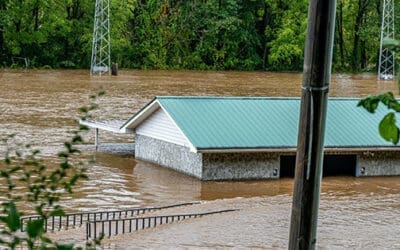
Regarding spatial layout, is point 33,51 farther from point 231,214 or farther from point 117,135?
point 231,214

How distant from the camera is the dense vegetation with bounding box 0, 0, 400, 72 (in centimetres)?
6038

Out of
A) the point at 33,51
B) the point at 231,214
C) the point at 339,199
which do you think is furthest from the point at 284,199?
the point at 33,51

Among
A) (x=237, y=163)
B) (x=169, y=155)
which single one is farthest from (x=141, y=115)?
(x=237, y=163)

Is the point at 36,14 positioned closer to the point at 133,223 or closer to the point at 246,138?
the point at 246,138

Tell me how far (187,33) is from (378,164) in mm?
46602

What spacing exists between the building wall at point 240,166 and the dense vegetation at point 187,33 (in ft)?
137

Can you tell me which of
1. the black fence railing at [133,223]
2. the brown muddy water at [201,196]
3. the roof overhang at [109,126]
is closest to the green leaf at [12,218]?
the brown muddy water at [201,196]

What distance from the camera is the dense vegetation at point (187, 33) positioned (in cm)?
6038

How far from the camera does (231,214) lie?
15.0 m

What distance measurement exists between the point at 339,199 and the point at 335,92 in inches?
1103

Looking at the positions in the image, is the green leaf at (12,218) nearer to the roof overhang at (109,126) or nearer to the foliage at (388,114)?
the foliage at (388,114)

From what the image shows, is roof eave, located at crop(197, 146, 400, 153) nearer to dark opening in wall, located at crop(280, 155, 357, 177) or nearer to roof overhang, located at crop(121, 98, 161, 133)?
dark opening in wall, located at crop(280, 155, 357, 177)

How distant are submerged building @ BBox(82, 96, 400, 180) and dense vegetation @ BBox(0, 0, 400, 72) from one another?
39.5m

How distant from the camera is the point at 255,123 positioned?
20969 mm
